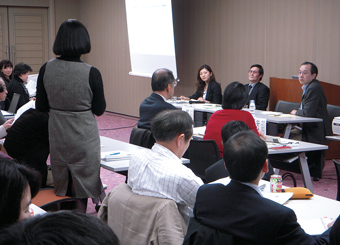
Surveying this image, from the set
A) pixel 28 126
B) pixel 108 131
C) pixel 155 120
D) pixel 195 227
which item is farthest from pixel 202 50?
pixel 195 227

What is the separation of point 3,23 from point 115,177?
7570 mm

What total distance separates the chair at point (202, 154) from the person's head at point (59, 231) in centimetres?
323

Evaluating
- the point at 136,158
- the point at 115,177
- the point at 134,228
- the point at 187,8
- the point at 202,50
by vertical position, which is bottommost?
the point at 115,177

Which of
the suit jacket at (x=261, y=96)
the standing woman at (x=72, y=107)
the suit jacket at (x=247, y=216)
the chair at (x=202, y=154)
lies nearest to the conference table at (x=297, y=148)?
the chair at (x=202, y=154)

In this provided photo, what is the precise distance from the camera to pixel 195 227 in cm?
184

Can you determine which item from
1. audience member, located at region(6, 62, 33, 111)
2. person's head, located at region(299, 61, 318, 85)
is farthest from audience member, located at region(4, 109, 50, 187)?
person's head, located at region(299, 61, 318, 85)

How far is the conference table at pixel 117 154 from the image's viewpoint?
3.45 m

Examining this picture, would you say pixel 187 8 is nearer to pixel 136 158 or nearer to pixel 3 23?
pixel 3 23

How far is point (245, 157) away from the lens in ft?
6.37

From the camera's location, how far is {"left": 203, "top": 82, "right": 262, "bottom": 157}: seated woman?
4.01m

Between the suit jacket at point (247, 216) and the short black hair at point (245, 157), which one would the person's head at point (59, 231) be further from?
the short black hair at point (245, 157)

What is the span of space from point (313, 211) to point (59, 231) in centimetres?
217

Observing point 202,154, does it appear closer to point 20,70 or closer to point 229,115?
point 229,115

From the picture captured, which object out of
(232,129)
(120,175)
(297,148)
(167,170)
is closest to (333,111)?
(297,148)
